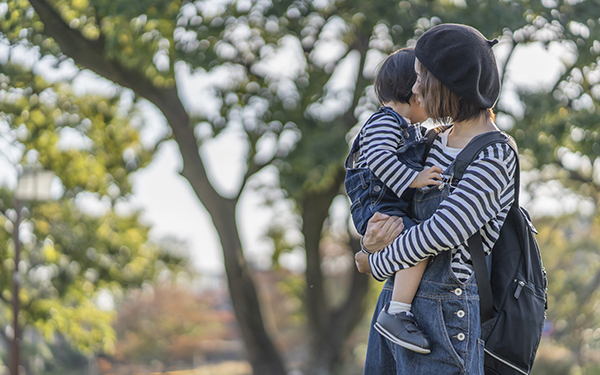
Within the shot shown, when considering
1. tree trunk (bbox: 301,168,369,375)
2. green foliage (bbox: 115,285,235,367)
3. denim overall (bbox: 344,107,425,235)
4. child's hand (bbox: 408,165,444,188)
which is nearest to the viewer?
child's hand (bbox: 408,165,444,188)

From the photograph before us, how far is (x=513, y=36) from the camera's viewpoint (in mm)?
7684

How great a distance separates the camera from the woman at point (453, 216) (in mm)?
1569

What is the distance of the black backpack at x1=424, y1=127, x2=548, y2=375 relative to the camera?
1629mm

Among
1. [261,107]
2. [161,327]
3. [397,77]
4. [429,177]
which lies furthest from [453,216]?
[161,327]

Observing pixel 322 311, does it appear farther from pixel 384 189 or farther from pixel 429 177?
pixel 429 177

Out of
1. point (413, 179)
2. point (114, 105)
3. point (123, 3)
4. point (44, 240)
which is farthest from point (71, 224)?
point (413, 179)

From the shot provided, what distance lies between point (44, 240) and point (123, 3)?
775cm

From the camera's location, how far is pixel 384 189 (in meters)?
1.81

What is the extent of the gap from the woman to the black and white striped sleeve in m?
0.08

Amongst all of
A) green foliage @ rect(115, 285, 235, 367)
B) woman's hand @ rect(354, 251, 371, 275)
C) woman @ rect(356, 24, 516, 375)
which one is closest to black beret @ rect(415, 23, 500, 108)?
woman @ rect(356, 24, 516, 375)

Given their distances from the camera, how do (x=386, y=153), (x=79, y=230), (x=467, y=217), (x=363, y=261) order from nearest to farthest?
(x=467, y=217)
(x=386, y=153)
(x=363, y=261)
(x=79, y=230)

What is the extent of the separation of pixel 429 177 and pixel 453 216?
156mm

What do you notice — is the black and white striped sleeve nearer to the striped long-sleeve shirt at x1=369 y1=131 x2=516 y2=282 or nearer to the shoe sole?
the striped long-sleeve shirt at x1=369 y1=131 x2=516 y2=282

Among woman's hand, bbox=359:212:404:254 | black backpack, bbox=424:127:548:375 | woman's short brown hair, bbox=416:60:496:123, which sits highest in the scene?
woman's short brown hair, bbox=416:60:496:123
